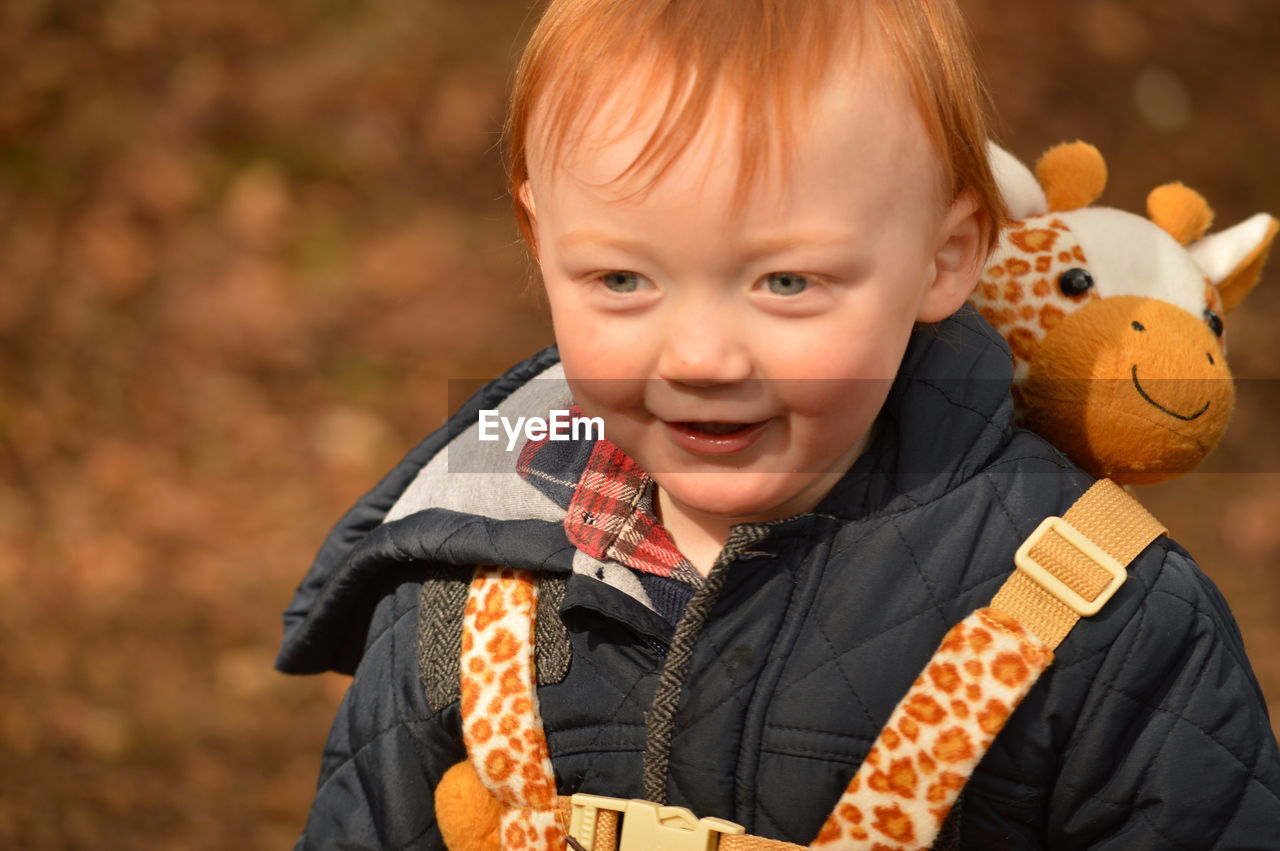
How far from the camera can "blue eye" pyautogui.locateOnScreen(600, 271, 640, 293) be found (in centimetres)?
94

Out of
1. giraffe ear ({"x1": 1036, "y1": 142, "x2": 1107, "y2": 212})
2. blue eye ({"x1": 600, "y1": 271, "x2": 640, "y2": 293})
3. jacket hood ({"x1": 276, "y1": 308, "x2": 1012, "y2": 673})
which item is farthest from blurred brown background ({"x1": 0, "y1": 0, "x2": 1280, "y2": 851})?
blue eye ({"x1": 600, "y1": 271, "x2": 640, "y2": 293})

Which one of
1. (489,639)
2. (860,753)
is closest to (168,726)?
(489,639)

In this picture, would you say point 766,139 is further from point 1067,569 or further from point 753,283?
point 1067,569

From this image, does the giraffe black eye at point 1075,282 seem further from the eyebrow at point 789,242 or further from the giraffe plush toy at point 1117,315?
the eyebrow at point 789,242

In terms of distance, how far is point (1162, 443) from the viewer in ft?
3.60

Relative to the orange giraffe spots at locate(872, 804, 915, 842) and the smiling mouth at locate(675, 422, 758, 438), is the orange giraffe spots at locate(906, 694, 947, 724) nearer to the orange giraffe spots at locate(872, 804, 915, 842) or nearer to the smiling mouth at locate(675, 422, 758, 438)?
the orange giraffe spots at locate(872, 804, 915, 842)

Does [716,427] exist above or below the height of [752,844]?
above

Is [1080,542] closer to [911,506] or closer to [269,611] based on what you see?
[911,506]

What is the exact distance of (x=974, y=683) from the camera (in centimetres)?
100

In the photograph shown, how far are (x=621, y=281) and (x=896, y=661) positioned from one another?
0.36m

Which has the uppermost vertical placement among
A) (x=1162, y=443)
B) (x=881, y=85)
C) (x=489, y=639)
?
(x=881, y=85)

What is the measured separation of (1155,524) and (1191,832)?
0.23 m

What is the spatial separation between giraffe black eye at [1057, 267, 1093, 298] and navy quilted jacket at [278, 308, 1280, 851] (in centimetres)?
10

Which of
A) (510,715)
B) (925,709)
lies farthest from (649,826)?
(925,709)
